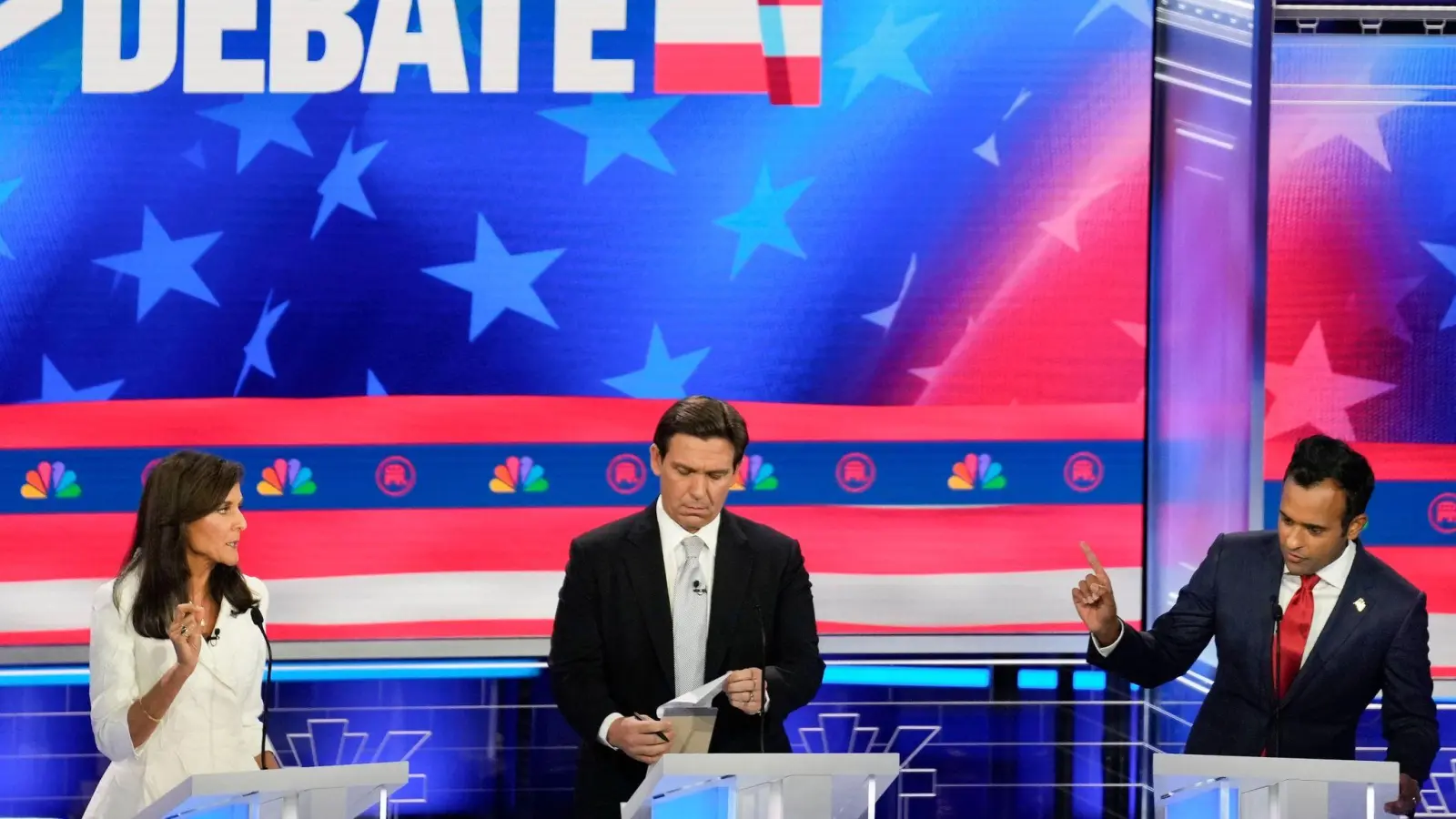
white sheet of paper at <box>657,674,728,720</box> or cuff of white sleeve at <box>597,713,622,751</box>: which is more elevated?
white sheet of paper at <box>657,674,728,720</box>

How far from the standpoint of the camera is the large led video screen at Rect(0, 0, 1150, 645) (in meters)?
5.29

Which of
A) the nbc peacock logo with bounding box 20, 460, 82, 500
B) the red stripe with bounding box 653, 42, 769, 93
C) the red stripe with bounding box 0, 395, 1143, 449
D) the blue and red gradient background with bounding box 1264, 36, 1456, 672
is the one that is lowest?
the nbc peacock logo with bounding box 20, 460, 82, 500

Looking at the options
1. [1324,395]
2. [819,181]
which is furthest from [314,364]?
[1324,395]

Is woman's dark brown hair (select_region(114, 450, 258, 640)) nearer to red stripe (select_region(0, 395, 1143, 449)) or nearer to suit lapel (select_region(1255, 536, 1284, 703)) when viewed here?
red stripe (select_region(0, 395, 1143, 449))

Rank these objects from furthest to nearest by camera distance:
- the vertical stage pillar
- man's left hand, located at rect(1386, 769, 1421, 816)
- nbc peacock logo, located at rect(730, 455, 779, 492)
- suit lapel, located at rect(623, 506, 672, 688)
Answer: nbc peacock logo, located at rect(730, 455, 779, 492) < the vertical stage pillar < suit lapel, located at rect(623, 506, 672, 688) < man's left hand, located at rect(1386, 769, 1421, 816)

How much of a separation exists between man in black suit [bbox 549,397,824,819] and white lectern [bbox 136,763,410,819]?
75 cm

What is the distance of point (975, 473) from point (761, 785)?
2658 mm

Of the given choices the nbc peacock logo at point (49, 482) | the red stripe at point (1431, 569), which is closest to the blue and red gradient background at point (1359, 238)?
the red stripe at point (1431, 569)

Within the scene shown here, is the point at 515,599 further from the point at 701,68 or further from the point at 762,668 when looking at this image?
the point at 762,668

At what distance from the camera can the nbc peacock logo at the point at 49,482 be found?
17.4 feet

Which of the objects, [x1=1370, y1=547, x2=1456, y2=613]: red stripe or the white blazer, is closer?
the white blazer

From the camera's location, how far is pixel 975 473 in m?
5.49

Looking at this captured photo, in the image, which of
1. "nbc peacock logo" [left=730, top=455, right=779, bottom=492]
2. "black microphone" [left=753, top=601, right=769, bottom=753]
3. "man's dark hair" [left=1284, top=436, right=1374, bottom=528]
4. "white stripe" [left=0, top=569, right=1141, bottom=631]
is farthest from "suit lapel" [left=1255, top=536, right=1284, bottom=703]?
"nbc peacock logo" [left=730, top=455, right=779, bottom=492]

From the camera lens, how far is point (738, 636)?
3.79 m
